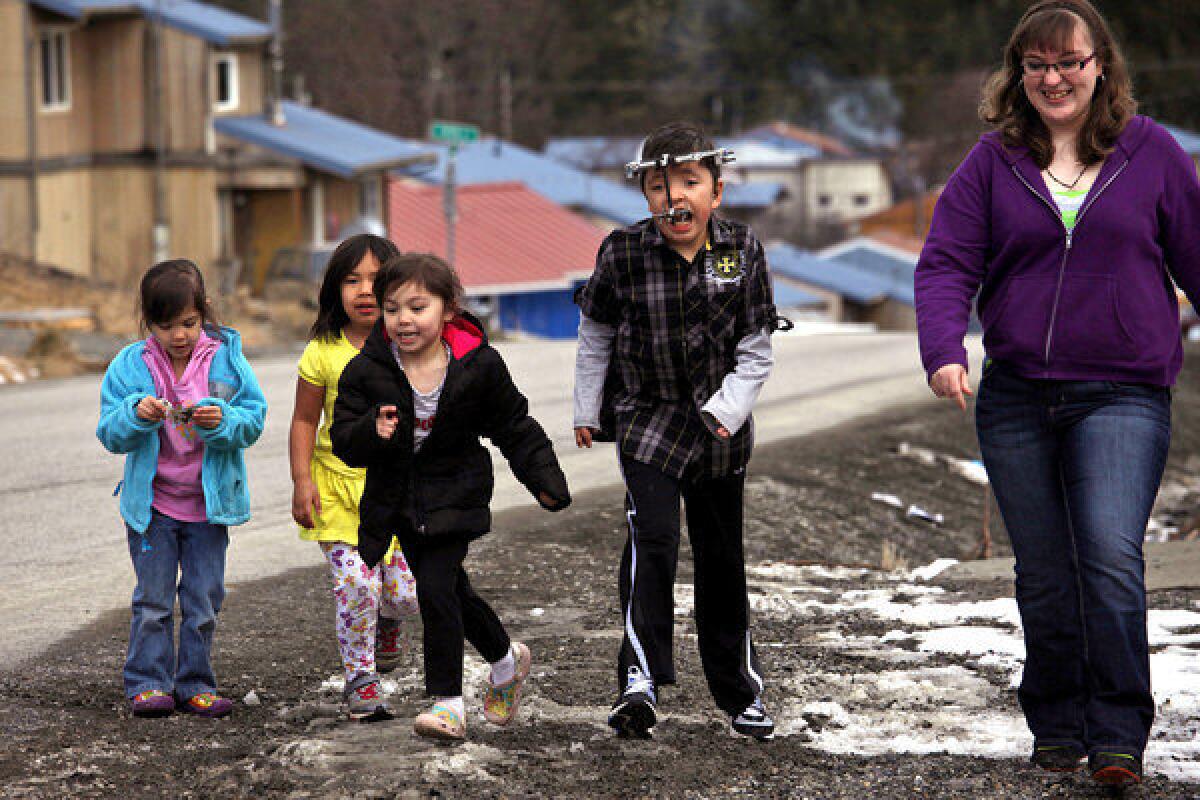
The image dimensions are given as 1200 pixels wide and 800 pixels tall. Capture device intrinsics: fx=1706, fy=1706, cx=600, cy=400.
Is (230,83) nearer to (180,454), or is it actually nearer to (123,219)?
(123,219)

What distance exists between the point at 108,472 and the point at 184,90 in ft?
82.3

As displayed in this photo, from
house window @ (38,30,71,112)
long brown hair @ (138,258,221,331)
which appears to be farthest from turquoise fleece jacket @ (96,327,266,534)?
house window @ (38,30,71,112)

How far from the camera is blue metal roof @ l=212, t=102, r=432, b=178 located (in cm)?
3631

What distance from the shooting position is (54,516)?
9.24 metres

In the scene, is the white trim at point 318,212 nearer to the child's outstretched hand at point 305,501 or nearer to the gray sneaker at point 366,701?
the child's outstretched hand at point 305,501

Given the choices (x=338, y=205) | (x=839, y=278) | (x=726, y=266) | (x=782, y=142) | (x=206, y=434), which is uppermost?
(x=782, y=142)

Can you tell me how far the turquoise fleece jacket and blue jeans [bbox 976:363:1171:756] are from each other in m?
2.16

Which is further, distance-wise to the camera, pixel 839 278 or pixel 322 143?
pixel 839 278

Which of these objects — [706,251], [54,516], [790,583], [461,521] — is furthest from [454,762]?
[54,516]

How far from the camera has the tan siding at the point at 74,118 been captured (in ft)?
102

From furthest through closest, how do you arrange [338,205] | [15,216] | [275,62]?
[338,205], [275,62], [15,216]

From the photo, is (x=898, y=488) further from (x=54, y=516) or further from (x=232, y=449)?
(x=232, y=449)

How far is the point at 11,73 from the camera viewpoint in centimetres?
2922

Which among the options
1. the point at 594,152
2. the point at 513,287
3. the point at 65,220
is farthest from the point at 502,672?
the point at 594,152
